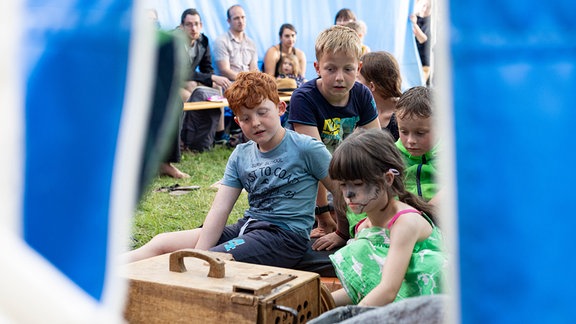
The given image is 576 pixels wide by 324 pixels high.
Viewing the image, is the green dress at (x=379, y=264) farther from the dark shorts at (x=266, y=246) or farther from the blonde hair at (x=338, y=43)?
the blonde hair at (x=338, y=43)

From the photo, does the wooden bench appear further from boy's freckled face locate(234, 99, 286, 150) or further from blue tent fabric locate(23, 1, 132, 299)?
blue tent fabric locate(23, 1, 132, 299)

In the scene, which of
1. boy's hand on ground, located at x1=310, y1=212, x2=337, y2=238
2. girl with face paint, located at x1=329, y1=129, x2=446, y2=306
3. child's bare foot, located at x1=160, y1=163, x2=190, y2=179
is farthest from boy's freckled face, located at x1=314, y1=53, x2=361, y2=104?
child's bare foot, located at x1=160, y1=163, x2=190, y2=179

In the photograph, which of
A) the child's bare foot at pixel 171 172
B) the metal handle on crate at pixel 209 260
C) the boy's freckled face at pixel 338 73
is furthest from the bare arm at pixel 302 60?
the metal handle on crate at pixel 209 260

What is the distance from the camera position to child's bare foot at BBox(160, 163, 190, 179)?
6.43 m

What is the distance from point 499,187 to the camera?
3.72 feet

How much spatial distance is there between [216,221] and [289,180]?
0.36 m

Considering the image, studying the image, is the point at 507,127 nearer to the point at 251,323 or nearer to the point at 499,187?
the point at 499,187

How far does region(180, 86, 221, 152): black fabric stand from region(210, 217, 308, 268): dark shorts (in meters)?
4.41

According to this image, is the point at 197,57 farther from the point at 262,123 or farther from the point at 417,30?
the point at 262,123

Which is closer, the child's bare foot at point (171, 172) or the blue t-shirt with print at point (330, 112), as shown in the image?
the blue t-shirt with print at point (330, 112)

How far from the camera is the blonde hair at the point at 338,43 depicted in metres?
3.72

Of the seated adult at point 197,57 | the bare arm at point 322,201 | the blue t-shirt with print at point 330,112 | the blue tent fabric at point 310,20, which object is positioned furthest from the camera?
the blue tent fabric at point 310,20

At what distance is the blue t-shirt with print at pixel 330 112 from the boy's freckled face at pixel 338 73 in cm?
8

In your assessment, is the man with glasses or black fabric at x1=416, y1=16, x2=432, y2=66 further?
black fabric at x1=416, y1=16, x2=432, y2=66
